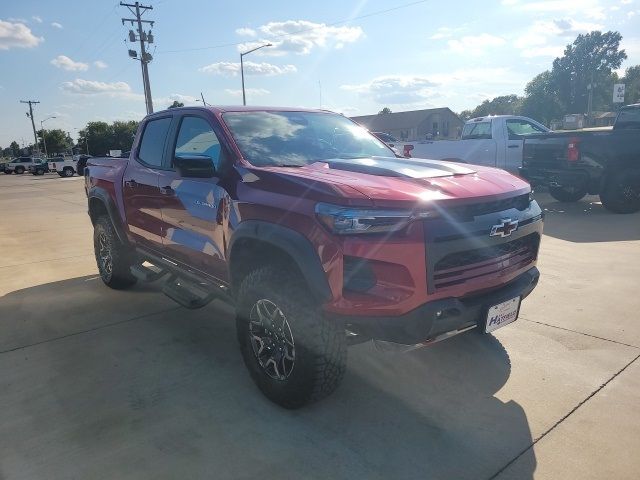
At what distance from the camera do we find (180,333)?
429 centimetres

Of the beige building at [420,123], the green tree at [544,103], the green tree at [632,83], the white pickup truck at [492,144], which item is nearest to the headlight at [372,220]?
the white pickup truck at [492,144]

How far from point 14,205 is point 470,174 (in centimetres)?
1663

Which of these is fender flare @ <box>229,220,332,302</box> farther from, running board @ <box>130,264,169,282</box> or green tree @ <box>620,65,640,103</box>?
green tree @ <box>620,65,640,103</box>

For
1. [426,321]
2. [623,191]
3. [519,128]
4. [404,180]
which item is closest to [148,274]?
[404,180]

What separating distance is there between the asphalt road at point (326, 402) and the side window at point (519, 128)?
827 centimetres

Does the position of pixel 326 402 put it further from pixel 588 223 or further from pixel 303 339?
pixel 588 223

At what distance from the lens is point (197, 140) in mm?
3836

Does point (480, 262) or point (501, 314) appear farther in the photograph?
point (501, 314)

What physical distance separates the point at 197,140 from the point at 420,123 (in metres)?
73.2

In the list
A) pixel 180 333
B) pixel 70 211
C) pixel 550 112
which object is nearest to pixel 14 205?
pixel 70 211

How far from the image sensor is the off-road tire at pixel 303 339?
8.93ft

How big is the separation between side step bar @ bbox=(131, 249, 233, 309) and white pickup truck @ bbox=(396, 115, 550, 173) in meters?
8.53

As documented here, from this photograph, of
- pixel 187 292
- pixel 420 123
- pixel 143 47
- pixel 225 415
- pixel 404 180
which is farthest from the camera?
pixel 420 123

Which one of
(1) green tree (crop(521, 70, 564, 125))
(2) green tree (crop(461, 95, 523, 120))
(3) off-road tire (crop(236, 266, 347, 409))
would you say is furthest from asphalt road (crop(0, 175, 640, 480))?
(2) green tree (crop(461, 95, 523, 120))
